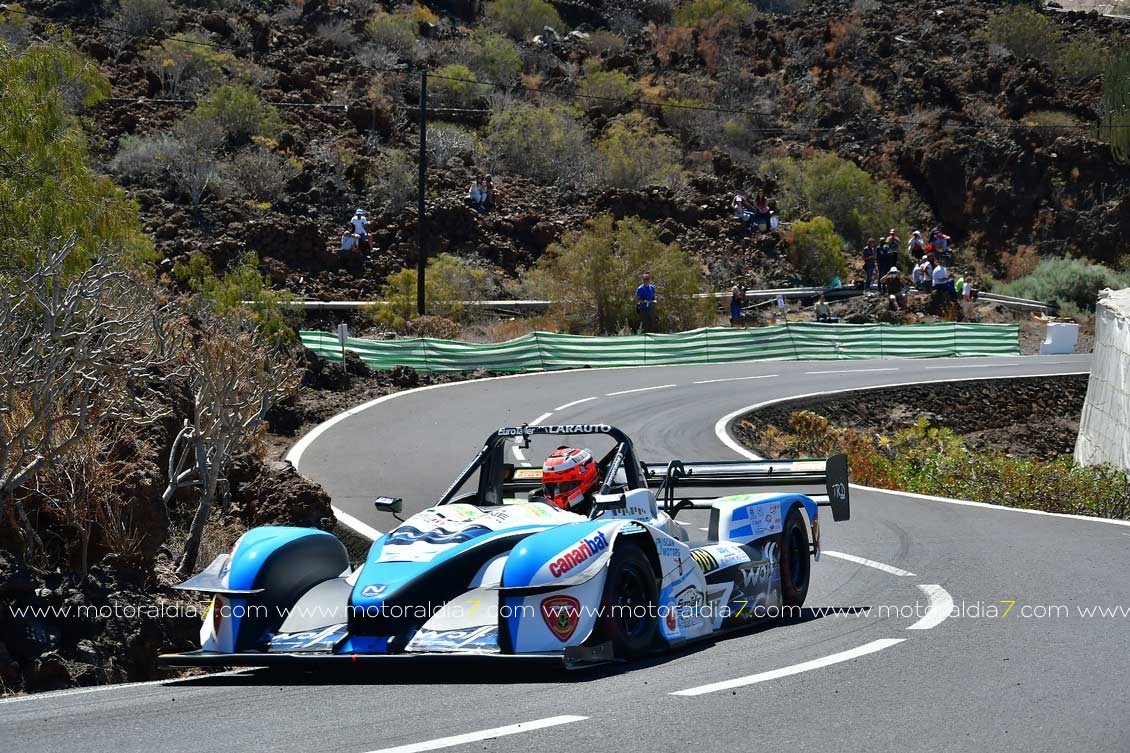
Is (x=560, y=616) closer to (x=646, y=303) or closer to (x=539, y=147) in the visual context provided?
(x=646, y=303)

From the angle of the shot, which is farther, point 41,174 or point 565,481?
point 41,174

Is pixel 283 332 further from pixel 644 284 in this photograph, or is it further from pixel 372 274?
pixel 372 274

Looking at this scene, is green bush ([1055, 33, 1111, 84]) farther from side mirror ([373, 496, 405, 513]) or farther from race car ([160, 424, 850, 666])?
side mirror ([373, 496, 405, 513])

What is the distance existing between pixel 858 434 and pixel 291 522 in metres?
15.2

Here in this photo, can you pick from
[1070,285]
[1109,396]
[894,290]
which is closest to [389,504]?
[1109,396]

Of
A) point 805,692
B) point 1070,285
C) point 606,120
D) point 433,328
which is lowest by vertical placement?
point 433,328

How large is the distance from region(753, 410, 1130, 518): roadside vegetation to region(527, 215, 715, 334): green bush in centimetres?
1323

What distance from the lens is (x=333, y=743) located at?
5480mm

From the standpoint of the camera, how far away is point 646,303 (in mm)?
37969

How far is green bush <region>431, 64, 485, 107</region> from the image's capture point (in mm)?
61312

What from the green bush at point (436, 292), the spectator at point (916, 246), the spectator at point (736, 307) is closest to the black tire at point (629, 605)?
the green bush at point (436, 292)

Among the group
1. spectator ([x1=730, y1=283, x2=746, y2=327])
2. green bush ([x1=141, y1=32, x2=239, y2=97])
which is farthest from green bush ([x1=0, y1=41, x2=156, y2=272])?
green bush ([x1=141, y1=32, x2=239, y2=97])

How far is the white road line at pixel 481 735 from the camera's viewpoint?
17.5ft

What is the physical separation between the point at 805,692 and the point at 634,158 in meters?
51.5
